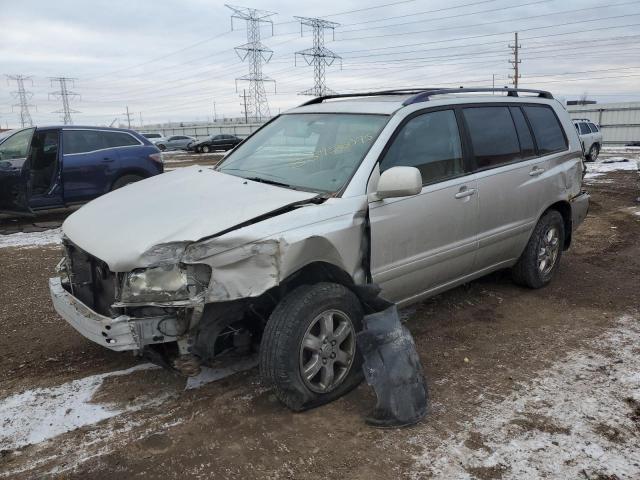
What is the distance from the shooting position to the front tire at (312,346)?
116 inches

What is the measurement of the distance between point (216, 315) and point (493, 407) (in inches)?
68.0

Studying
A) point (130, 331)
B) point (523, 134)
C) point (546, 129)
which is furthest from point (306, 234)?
→ point (546, 129)

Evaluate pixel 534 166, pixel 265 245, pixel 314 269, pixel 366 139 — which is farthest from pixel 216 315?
pixel 534 166

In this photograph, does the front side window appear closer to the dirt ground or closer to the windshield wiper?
the dirt ground

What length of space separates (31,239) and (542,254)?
7.00 metres

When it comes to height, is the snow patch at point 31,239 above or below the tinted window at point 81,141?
below

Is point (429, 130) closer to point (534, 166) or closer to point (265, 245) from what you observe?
point (534, 166)

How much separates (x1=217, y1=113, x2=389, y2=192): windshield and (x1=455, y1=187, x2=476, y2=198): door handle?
0.80m

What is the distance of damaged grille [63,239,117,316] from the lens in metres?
3.03

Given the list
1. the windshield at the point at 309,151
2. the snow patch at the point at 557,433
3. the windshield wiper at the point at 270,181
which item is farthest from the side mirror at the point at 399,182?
the snow patch at the point at 557,433

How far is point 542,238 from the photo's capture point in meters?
5.06

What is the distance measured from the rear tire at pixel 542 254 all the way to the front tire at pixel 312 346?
2.45 meters

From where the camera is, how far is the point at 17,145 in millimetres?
8773

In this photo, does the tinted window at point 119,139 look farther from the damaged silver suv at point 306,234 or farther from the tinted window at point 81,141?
the damaged silver suv at point 306,234
